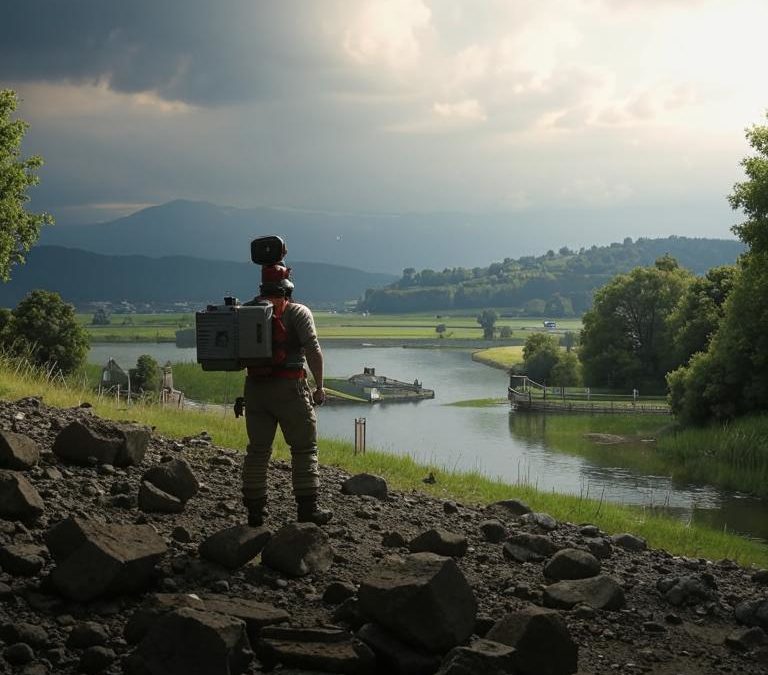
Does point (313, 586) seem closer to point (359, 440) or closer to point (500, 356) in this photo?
point (359, 440)

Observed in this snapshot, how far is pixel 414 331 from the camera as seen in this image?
199m

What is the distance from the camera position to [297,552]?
29.5 feet

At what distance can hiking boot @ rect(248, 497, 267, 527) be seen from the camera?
10188 mm

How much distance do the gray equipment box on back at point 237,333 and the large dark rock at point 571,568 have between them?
3610 mm

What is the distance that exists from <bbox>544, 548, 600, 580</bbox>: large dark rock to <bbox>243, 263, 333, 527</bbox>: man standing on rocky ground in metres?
2.55

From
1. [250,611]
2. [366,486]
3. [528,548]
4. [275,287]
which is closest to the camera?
[250,611]

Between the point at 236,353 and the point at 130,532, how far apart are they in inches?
85.3

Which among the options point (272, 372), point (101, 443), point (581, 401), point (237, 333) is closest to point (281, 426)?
point (272, 372)

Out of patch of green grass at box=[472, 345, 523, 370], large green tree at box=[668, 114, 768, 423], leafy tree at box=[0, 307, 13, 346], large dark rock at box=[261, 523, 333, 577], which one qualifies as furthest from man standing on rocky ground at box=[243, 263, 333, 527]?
patch of green grass at box=[472, 345, 523, 370]

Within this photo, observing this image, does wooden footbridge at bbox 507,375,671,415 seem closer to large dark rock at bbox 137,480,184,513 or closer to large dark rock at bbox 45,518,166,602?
large dark rock at bbox 137,480,184,513

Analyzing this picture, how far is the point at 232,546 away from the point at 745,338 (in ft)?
140

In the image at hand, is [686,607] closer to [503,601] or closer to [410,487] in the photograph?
[503,601]

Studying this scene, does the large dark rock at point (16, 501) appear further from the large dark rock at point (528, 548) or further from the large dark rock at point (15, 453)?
the large dark rock at point (528, 548)

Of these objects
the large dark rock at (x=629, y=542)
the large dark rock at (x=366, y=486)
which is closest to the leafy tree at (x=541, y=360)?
the large dark rock at (x=629, y=542)
